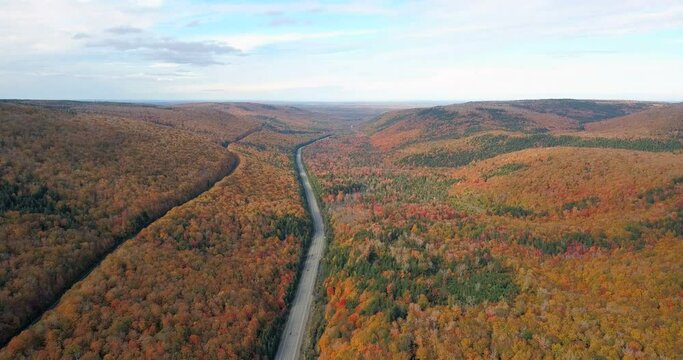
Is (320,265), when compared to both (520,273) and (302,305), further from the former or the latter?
(520,273)

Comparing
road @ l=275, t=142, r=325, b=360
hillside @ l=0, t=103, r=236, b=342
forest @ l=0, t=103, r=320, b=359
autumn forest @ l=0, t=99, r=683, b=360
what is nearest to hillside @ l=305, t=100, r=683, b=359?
autumn forest @ l=0, t=99, r=683, b=360

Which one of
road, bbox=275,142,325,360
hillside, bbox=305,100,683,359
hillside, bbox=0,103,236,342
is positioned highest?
hillside, bbox=0,103,236,342

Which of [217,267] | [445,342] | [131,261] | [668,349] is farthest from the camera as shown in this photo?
[217,267]

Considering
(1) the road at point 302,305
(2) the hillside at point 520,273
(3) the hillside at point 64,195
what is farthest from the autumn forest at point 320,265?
(1) the road at point 302,305

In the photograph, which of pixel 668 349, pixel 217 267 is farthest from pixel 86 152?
pixel 668 349

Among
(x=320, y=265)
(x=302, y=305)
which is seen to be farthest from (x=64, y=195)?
(x=302, y=305)

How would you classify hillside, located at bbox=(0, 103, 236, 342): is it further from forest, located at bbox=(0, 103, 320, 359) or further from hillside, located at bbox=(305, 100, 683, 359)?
hillside, located at bbox=(305, 100, 683, 359)

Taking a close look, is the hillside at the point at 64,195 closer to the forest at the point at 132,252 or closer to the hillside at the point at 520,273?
the forest at the point at 132,252

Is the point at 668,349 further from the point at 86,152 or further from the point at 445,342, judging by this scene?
the point at 86,152
